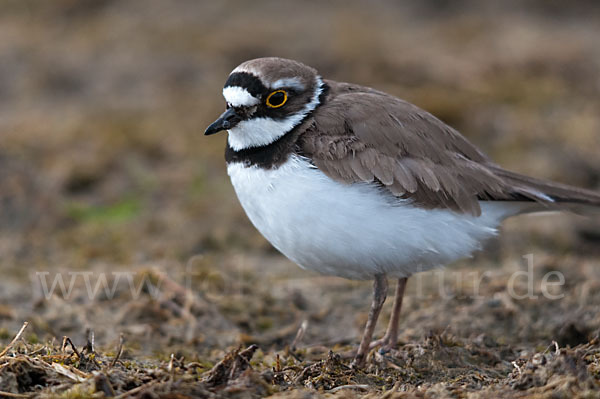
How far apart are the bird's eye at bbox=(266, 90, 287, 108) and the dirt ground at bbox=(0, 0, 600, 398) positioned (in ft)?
5.13

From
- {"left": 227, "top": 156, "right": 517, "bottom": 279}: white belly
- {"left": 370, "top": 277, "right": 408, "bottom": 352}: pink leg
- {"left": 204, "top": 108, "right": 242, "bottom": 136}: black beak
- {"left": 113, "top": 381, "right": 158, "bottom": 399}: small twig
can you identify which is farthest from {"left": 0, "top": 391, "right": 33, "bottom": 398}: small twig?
{"left": 370, "top": 277, "right": 408, "bottom": 352}: pink leg

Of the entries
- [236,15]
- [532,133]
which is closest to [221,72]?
[236,15]

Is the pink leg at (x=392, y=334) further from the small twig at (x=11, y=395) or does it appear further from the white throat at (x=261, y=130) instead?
the small twig at (x=11, y=395)

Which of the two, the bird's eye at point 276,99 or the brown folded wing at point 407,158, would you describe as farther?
the bird's eye at point 276,99

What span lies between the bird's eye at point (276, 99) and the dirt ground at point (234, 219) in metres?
1.56

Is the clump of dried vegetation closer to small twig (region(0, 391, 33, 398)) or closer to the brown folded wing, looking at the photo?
small twig (region(0, 391, 33, 398))

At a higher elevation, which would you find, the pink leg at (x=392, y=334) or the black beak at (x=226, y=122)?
the black beak at (x=226, y=122)

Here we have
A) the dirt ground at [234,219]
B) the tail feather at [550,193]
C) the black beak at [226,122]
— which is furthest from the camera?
the tail feather at [550,193]

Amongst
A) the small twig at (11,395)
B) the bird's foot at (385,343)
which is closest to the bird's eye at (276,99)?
the bird's foot at (385,343)

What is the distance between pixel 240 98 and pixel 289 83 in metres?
0.33

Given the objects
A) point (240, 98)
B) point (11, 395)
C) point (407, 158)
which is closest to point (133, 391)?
point (11, 395)

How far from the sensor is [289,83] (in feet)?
15.7

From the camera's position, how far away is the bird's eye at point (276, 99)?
4.75 m

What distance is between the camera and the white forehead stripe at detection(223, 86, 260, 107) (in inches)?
185
